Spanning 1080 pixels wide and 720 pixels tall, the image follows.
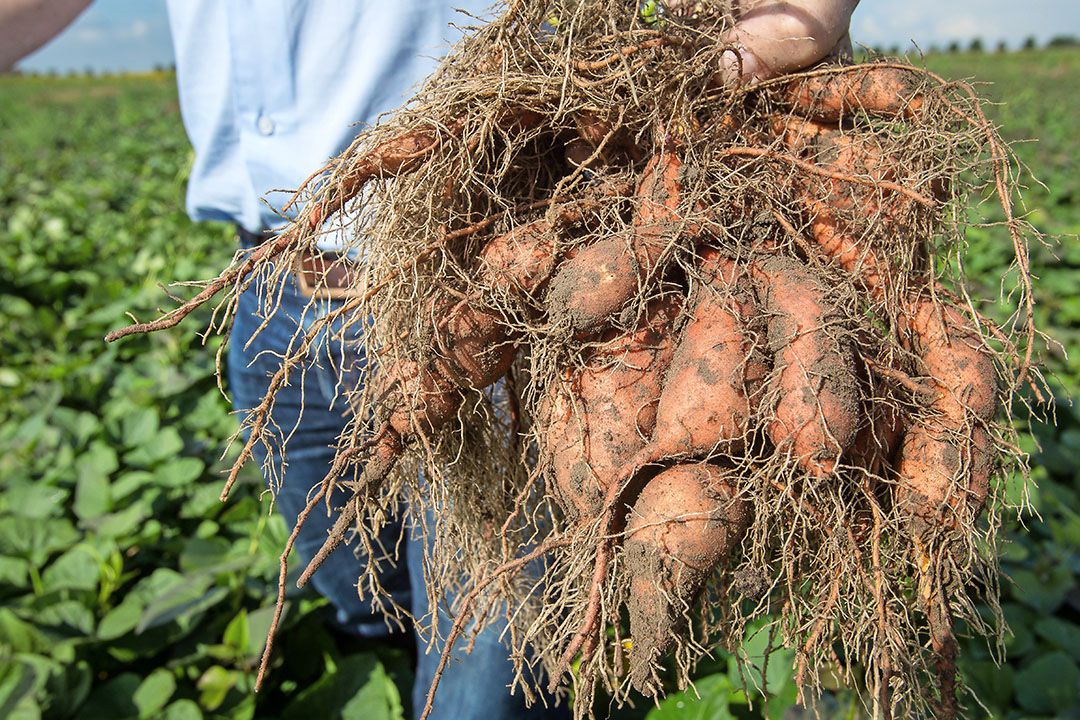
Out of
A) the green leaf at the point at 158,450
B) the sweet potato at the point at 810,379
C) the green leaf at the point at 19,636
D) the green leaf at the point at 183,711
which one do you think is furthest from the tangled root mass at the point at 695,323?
the green leaf at the point at 158,450

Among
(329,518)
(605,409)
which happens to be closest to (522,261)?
(605,409)

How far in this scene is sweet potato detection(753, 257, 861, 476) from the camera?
100 cm

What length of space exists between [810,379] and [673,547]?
0.29m

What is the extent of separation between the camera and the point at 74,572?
2.17 meters

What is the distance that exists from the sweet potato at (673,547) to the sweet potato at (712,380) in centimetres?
4

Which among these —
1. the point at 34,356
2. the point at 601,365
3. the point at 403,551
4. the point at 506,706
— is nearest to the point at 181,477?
the point at 403,551

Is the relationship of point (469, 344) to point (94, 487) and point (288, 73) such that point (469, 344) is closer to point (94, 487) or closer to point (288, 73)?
point (288, 73)

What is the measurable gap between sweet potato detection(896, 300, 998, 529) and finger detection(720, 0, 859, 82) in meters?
0.41

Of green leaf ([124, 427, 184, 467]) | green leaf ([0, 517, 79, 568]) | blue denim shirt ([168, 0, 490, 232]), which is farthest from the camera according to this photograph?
green leaf ([124, 427, 184, 467])

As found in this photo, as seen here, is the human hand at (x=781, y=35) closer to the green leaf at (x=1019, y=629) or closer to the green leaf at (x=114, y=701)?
the green leaf at (x=1019, y=629)

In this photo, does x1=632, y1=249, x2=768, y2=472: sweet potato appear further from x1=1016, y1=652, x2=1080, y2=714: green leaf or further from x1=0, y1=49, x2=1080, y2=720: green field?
x1=1016, y1=652, x2=1080, y2=714: green leaf

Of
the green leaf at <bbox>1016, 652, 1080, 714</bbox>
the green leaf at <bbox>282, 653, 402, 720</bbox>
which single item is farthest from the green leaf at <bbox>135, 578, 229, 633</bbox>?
the green leaf at <bbox>1016, 652, 1080, 714</bbox>

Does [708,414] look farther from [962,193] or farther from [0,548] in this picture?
[0,548]

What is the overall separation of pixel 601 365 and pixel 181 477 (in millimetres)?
1865
